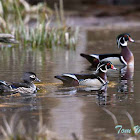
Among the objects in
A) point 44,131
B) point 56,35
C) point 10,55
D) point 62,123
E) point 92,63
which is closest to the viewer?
point 44,131

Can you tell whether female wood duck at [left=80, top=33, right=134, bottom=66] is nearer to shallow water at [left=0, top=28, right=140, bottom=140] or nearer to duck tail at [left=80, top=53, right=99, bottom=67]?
duck tail at [left=80, top=53, right=99, bottom=67]

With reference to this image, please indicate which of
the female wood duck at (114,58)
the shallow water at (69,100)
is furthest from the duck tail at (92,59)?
the shallow water at (69,100)

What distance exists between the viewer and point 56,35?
1669cm

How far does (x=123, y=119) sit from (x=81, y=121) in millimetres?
525

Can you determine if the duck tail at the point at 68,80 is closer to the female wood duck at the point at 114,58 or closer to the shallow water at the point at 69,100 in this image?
the shallow water at the point at 69,100

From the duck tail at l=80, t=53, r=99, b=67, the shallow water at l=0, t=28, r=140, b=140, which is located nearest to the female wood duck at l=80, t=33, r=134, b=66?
the duck tail at l=80, t=53, r=99, b=67

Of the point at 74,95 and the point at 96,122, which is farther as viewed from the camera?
the point at 74,95

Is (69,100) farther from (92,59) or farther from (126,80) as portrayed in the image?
(92,59)

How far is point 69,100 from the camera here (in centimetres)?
823

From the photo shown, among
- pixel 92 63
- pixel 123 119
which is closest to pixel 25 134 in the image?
pixel 123 119

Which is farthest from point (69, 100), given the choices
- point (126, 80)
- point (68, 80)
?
point (126, 80)

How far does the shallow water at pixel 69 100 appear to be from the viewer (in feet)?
21.4

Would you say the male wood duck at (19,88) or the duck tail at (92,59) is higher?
the male wood duck at (19,88)

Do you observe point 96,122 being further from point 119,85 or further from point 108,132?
point 119,85
